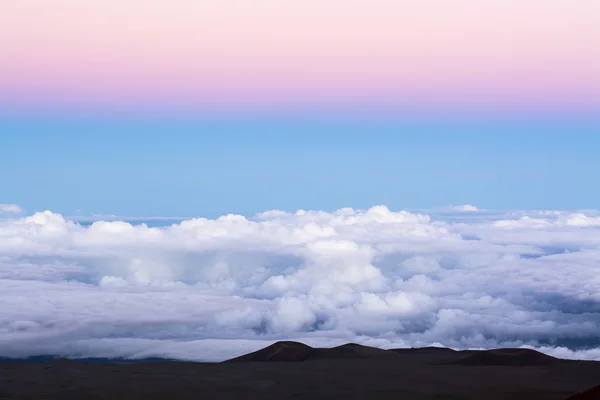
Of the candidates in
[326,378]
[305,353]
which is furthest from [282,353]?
[326,378]

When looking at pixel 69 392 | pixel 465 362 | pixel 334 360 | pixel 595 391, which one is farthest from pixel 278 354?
pixel 595 391

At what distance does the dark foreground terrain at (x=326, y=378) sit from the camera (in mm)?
70250

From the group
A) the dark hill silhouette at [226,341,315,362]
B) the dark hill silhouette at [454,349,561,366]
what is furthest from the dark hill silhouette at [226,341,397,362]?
the dark hill silhouette at [454,349,561,366]

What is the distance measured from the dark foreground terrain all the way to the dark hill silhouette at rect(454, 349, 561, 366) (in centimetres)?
11

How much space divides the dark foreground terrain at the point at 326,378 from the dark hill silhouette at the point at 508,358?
0.11 meters

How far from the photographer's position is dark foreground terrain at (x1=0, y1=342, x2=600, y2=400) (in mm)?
70250

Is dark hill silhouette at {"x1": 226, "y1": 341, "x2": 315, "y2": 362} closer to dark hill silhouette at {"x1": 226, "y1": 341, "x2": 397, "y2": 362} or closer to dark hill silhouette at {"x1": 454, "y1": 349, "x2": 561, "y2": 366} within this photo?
dark hill silhouette at {"x1": 226, "y1": 341, "x2": 397, "y2": 362}

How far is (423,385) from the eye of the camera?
250 feet

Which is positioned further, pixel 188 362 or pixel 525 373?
pixel 188 362

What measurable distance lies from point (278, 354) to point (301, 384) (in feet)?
99.7

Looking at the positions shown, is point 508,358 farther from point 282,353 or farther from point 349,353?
point 282,353

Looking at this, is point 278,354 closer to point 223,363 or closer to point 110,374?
point 223,363

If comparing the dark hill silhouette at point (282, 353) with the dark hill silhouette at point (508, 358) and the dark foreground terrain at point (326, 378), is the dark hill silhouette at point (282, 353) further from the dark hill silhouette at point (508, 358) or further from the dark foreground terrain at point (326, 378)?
the dark hill silhouette at point (508, 358)

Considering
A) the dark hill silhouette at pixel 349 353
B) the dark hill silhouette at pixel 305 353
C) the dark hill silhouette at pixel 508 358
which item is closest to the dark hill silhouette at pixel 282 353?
the dark hill silhouette at pixel 305 353
